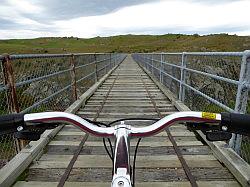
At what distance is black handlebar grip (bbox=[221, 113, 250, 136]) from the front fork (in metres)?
0.54

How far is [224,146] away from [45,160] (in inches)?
95.6

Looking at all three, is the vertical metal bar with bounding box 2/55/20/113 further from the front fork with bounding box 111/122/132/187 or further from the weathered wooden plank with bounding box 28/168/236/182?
the front fork with bounding box 111/122/132/187

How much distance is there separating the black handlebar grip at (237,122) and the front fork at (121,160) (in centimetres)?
54

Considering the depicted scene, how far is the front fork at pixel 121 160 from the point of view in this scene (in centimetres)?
111

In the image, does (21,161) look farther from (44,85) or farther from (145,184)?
(44,85)

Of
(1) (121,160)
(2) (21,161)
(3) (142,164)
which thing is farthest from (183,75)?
(1) (121,160)

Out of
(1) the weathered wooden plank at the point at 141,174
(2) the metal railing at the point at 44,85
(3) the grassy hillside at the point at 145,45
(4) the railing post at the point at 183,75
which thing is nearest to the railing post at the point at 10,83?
(2) the metal railing at the point at 44,85

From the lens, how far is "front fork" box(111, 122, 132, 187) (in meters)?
1.11

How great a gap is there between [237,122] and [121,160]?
72 cm

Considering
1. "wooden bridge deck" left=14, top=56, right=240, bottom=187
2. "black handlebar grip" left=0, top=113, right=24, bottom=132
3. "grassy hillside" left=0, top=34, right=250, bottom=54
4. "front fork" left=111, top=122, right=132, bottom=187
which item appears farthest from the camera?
"grassy hillside" left=0, top=34, right=250, bottom=54

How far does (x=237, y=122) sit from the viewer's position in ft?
5.13

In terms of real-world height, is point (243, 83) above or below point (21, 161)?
above

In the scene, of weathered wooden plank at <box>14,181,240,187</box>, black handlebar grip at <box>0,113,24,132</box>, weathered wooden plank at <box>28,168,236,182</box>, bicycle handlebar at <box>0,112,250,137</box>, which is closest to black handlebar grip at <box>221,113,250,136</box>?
bicycle handlebar at <box>0,112,250,137</box>

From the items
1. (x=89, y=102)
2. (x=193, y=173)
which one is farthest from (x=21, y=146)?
(x=89, y=102)
